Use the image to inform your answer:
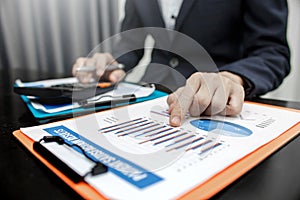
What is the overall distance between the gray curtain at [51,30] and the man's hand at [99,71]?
52 centimetres

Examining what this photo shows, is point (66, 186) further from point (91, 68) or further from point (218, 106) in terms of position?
point (91, 68)

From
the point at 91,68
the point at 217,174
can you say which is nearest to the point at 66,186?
the point at 217,174

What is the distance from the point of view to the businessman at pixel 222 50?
0.45m

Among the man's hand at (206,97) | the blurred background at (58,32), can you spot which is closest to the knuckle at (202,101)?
the man's hand at (206,97)

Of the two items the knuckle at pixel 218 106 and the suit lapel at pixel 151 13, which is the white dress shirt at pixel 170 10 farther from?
the knuckle at pixel 218 106

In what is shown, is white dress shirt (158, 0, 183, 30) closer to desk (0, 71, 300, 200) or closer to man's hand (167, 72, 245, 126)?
man's hand (167, 72, 245, 126)

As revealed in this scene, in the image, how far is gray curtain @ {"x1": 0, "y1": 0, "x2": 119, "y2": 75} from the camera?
1.40 meters

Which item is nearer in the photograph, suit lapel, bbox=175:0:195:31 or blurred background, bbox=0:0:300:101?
suit lapel, bbox=175:0:195:31

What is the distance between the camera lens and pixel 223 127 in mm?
404

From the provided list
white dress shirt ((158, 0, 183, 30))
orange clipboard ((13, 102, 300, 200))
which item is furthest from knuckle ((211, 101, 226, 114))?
white dress shirt ((158, 0, 183, 30))

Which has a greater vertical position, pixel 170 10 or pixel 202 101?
pixel 170 10

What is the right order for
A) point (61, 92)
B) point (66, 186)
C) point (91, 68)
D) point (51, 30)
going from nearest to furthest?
point (66, 186)
point (61, 92)
point (91, 68)
point (51, 30)

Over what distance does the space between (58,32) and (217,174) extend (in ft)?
4.90

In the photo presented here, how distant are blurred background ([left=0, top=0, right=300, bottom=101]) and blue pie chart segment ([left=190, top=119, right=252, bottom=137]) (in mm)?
957
